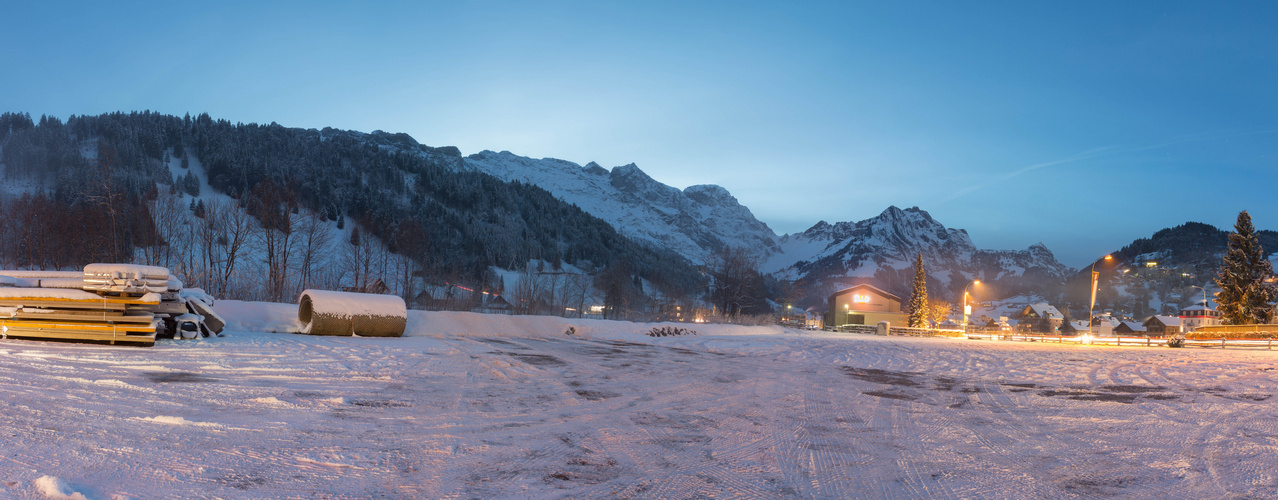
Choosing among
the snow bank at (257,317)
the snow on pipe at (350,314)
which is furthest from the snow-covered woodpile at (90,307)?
the snow bank at (257,317)

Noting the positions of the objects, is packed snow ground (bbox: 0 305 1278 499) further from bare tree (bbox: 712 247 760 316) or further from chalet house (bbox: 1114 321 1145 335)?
chalet house (bbox: 1114 321 1145 335)

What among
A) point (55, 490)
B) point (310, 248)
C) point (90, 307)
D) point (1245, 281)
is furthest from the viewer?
point (310, 248)

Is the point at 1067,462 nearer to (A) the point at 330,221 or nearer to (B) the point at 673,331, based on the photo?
(B) the point at 673,331

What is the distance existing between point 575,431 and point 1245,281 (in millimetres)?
51935

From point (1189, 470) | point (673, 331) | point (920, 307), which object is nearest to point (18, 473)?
point (1189, 470)

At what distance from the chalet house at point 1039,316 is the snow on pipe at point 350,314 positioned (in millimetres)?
89603

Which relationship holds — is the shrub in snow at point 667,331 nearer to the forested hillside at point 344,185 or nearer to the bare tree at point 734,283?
the bare tree at point 734,283

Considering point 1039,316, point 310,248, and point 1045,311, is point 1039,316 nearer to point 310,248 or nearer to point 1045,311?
point 1045,311

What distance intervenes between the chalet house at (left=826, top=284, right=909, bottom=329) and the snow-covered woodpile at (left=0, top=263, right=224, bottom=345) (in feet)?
222

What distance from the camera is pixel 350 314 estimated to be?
17844 millimetres

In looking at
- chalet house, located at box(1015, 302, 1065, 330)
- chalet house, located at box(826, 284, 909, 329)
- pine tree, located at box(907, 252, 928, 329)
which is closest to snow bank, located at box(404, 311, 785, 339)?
pine tree, located at box(907, 252, 928, 329)

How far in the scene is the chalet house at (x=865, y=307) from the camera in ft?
231

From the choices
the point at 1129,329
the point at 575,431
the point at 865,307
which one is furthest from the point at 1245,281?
the point at 575,431

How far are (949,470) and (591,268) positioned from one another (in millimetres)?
122825
